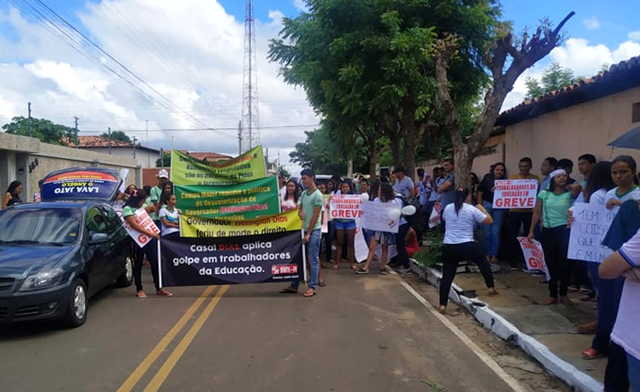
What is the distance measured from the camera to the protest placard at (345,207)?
1019 centimetres

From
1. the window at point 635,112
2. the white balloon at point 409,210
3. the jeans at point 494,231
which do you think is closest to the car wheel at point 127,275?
the white balloon at point 409,210

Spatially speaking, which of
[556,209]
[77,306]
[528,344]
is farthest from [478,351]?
[77,306]

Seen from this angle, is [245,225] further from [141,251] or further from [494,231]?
[494,231]

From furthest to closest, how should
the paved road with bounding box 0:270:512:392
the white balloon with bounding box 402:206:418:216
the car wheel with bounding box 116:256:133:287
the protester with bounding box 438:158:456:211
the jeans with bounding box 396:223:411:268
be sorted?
the protester with bounding box 438:158:456:211 → the jeans with bounding box 396:223:411:268 → the white balloon with bounding box 402:206:418:216 → the car wheel with bounding box 116:256:133:287 → the paved road with bounding box 0:270:512:392

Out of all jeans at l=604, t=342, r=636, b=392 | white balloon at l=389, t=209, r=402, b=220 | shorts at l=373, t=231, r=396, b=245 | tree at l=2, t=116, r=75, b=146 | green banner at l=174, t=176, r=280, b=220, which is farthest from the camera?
tree at l=2, t=116, r=75, b=146

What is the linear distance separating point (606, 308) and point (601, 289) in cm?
18

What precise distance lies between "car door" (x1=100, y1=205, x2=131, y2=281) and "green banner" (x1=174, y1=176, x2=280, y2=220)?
1133mm

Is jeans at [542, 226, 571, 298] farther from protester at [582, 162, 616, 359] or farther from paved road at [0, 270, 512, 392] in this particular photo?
paved road at [0, 270, 512, 392]

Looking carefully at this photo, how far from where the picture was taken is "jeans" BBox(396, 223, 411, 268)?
32.4 ft

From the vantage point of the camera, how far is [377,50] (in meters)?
14.2

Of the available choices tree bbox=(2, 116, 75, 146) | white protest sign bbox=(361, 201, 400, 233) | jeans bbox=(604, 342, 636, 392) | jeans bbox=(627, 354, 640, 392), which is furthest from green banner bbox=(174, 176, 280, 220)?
tree bbox=(2, 116, 75, 146)

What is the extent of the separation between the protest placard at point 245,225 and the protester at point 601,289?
4236 millimetres

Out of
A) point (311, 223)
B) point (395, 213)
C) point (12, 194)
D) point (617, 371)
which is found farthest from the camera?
point (12, 194)

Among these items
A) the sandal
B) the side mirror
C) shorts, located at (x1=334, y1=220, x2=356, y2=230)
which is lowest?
the sandal
